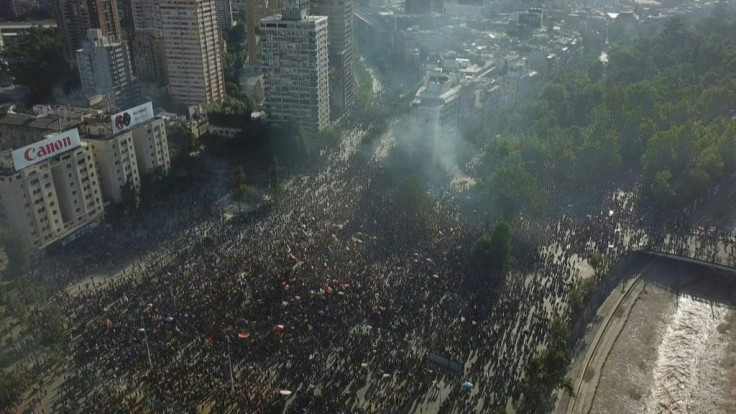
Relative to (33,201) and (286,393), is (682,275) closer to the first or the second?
(286,393)

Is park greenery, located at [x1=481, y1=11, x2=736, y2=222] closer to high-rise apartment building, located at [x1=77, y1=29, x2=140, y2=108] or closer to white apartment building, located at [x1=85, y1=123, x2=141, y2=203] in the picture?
white apartment building, located at [x1=85, y1=123, x2=141, y2=203]

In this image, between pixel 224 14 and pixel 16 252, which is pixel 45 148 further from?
pixel 224 14

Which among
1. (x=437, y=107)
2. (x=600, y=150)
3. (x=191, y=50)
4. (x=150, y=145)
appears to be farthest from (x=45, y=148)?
(x=600, y=150)

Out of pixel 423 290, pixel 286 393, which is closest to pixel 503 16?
pixel 423 290

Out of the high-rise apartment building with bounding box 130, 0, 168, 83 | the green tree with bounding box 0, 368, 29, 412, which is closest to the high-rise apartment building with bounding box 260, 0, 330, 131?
the high-rise apartment building with bounding box 130, 0, 168, 83

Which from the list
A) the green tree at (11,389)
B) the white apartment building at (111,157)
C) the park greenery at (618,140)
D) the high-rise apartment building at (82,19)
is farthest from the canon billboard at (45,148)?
the high-rise apartment building at (82,19)

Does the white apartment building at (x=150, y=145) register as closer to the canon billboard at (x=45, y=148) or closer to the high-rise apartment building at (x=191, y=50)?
the canon billboard at (x=45, y=148)
